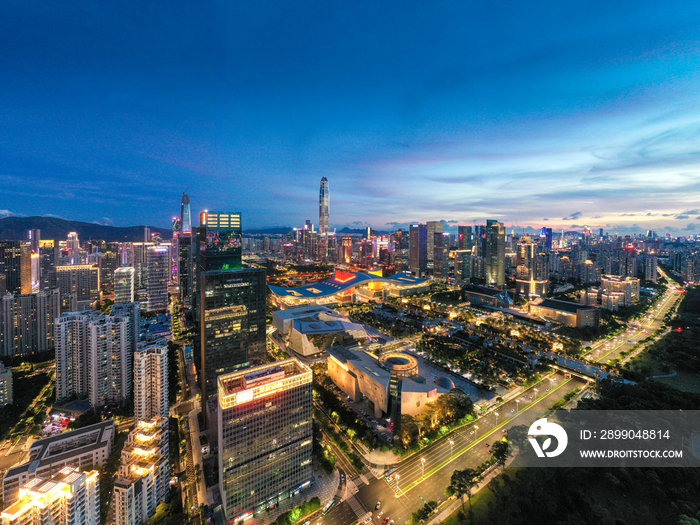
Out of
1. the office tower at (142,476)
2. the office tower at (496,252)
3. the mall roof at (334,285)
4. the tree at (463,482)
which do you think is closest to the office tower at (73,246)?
the mall roof at (334,285)

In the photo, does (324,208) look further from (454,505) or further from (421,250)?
(454,505)

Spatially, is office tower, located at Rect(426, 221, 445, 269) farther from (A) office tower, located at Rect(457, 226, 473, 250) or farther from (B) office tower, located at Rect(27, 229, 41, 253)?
(B) office tower, located at Rect(27, 229, 41, 253)

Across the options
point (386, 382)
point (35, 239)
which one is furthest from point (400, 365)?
point (35, 239)

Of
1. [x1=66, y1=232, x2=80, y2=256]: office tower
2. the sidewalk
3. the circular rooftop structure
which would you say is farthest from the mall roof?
[x1=66, y1=232, x2=80, y2=256]: office tower

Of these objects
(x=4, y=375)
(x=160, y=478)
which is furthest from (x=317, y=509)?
(x=4, y=375)

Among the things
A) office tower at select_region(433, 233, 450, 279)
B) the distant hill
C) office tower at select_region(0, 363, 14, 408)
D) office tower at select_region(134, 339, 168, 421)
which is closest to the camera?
office tower at select_region(134, 339, 168, 421)

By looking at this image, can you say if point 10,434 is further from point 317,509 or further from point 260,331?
point 317,509
